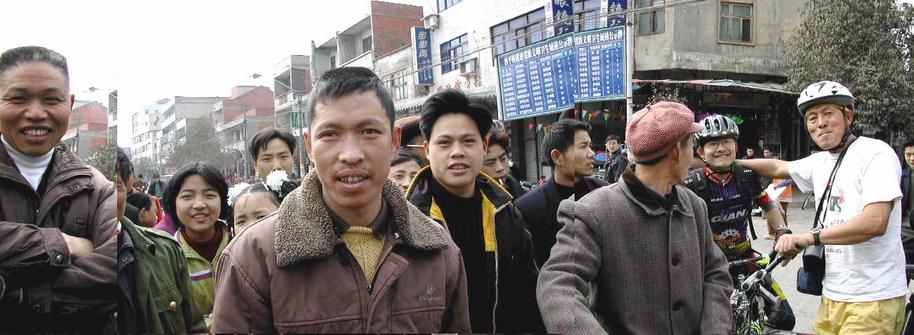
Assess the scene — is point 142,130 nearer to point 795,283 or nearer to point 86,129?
point 86,129

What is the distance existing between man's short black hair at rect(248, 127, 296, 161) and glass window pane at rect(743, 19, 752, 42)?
47.1 feet

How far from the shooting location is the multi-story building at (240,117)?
34.2 metres

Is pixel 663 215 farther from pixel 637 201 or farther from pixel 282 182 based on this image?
pixel 282 182

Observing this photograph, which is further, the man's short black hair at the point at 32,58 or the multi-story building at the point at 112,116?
the multi-story building at the point at 112,116

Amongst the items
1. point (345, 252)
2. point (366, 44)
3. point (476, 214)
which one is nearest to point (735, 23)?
point (476, 214)

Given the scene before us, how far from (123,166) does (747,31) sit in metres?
16.3

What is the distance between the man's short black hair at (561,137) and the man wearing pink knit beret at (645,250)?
132 centimetres

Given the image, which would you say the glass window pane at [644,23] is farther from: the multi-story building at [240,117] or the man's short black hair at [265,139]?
the multi-story building at [240,117]

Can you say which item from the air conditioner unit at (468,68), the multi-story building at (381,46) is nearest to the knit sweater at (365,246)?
the air conditioner unit at (468,68)

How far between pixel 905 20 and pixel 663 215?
14995 millimetres

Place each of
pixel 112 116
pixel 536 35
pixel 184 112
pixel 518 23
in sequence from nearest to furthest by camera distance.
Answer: pixel 112 116
pixel 536 35
pixel 518 23
pixel 184 112

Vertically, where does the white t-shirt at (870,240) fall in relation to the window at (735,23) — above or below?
below

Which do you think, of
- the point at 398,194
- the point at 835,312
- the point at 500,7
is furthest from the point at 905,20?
the point at 398,194

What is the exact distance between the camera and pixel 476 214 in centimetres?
250
